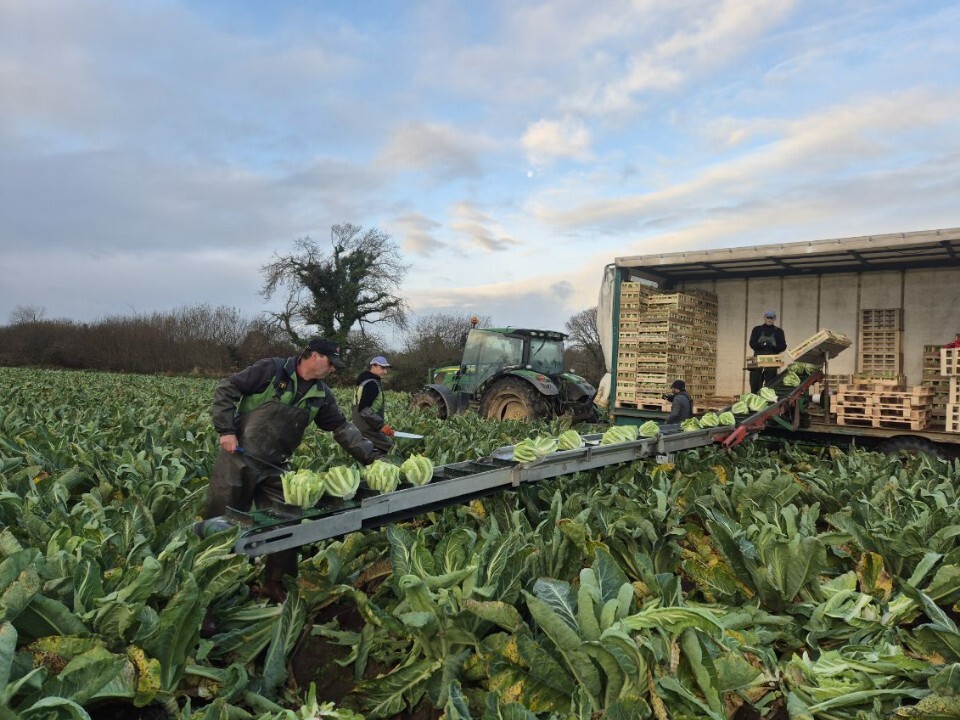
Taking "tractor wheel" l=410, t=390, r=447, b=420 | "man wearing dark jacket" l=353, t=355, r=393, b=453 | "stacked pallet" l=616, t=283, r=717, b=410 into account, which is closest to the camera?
"man wearing dark jacket" l=353, t=355, r=393, b=453

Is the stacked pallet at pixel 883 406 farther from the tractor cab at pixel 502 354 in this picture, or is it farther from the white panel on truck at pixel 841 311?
the tractor cab at pixel 502 354

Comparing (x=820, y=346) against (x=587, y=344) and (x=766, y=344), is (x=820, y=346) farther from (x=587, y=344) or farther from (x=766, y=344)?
(x=587, y=344)

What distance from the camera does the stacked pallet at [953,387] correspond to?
731 cm

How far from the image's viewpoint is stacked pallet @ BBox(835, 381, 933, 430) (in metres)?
7.59

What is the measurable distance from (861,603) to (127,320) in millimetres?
48842

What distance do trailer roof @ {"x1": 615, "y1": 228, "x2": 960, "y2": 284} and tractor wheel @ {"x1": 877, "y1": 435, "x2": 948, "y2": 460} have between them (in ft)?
7.95

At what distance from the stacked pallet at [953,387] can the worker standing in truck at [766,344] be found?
1947mm

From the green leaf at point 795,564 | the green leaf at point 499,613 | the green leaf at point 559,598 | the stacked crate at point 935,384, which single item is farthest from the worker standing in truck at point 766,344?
the green leaf at point 499,613

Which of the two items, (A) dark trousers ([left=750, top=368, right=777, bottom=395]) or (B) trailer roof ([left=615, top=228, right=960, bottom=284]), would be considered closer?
(B) trailer roof ([left=615, top=228, right=960, bottom=284])

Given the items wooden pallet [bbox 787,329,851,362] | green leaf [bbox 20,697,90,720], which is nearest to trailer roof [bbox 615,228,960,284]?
wooden pallet [bbox 787,329,851,362]

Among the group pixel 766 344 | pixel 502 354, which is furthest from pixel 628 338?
pixel 502 354

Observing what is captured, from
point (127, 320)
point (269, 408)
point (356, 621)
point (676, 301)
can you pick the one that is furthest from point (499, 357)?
point (127, 320)

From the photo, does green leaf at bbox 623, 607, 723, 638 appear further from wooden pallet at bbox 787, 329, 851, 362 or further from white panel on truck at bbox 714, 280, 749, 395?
white panel on truck at bbox 714, 280, 749, 395

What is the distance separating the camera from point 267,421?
14.1 ft
